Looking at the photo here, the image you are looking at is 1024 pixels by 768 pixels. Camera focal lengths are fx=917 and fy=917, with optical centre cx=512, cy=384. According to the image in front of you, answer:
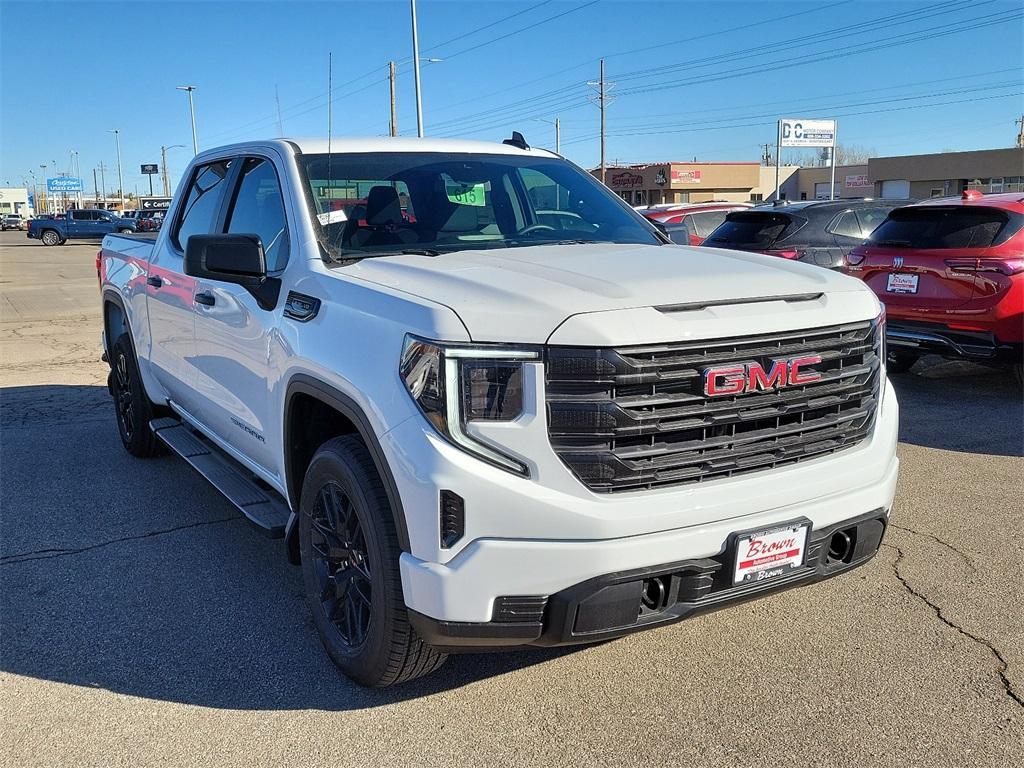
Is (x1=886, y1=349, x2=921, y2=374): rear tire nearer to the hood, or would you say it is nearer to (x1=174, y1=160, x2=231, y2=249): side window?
the hood

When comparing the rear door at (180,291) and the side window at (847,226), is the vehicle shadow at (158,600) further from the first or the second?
the side window at (847,226)

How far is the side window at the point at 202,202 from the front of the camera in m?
4.77

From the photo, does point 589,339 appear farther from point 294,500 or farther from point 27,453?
point 27,453

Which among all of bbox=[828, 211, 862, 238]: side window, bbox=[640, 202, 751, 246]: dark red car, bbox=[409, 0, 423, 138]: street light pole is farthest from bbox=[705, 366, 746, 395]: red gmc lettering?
bbox=[409, 0, 423, 138]: street light pole

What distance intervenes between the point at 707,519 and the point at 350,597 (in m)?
1.29

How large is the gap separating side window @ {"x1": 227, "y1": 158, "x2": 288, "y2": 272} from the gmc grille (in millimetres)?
1601

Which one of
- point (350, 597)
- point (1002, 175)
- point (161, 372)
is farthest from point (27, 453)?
point (1002, 175)

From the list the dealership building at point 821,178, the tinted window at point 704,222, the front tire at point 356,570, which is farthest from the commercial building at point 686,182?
the front tire at point 356,570

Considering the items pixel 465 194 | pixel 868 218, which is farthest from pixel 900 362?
pixel 465 194

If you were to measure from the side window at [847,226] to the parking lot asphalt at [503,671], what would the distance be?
19.5 ft

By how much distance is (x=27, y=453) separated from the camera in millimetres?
6469

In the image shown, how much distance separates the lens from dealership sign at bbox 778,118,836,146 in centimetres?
5597

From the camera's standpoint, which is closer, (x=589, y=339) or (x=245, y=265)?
(x=589, y=339)

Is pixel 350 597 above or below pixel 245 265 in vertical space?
below
